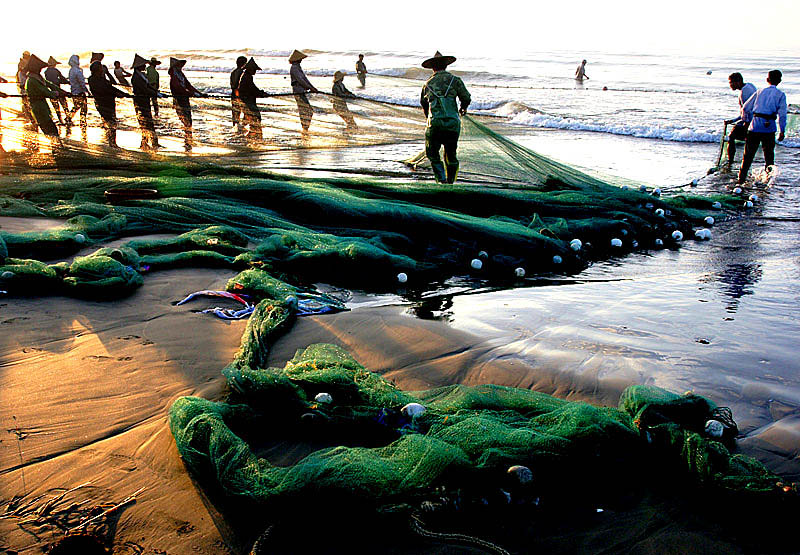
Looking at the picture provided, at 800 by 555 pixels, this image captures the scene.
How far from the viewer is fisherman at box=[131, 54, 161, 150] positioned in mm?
11797

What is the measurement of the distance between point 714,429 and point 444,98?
6.30 m

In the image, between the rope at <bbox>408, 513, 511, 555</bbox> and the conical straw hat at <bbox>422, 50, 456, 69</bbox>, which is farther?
the conical straw hat at <bbox>422, 50, 456, 69</bbox>

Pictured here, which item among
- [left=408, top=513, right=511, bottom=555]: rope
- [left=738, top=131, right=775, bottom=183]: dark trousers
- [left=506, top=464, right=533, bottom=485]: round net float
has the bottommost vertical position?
[left=408, top=513, right=511, bottom=555]: rope

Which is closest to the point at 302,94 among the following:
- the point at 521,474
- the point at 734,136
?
the point at 734,136

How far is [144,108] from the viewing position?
516 inches

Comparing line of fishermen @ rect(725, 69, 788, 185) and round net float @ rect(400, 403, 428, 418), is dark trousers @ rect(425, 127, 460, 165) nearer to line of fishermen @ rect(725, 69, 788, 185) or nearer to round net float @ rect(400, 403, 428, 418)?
line of fishermen @ rect(725, 69, 788, 185)

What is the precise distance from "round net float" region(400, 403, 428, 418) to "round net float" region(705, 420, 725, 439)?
1247mm

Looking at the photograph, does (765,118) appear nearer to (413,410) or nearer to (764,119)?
(764,119)

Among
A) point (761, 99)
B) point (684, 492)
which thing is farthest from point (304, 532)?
point (761, 99)

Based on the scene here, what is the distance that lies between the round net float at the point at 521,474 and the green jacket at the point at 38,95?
12.6 metres

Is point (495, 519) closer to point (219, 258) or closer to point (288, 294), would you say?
point (288, 294)

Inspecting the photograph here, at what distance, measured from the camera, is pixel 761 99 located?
9.88 meters

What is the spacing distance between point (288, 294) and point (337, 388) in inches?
60.4

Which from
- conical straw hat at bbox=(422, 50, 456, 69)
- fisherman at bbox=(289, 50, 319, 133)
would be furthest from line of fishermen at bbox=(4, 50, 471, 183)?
conical straw hat at bbox=(422, 50, 456, 69)
